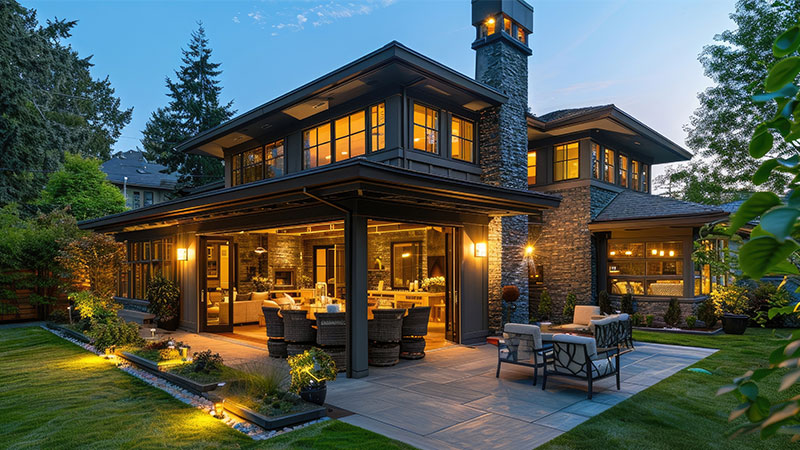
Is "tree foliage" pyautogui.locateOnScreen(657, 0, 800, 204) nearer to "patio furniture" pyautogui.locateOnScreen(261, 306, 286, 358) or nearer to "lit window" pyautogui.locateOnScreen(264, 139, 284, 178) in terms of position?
"lit window" pyautogui.locateOnScreen(264, 139, 284, 178)

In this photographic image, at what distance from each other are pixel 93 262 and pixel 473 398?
11.1 m

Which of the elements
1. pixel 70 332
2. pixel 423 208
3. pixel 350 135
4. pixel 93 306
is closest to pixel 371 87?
pixel 350 135

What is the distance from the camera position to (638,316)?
14.3 meters

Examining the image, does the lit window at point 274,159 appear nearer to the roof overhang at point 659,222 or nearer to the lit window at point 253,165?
the lit window at point 253,165

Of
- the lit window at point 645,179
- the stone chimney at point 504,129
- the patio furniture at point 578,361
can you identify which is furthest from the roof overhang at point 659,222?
the patio furniture at point 578,361

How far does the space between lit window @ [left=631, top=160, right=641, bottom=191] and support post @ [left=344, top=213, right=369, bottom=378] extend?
554 inches

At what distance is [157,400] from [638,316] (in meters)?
12.8

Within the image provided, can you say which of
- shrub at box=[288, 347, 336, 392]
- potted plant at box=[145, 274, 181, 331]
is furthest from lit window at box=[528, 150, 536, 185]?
shrub at box=[288, 347, 336, 392]

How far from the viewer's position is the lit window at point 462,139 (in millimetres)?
12742

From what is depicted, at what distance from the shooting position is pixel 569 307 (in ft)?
49.6

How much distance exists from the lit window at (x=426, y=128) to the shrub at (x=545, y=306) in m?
6.72

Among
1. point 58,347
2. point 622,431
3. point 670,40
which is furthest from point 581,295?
point 670,40

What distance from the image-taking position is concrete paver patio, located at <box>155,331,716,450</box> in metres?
5.46

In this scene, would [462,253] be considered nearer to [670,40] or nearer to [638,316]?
[638,316]
